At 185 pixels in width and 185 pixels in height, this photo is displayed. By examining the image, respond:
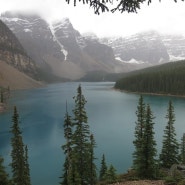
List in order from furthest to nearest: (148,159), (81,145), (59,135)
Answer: (59,135)
(148,159)
(81,145)

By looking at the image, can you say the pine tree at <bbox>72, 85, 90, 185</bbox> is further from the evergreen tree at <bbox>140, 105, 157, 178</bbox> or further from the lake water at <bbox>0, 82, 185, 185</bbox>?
the lake water at <bbox>0, 82, 185, 185</bbox>

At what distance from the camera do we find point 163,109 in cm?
12688

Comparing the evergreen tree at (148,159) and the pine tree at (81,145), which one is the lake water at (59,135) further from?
the evergreen tree at (148,159)

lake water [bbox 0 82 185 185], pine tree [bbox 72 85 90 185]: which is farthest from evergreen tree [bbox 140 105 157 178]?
lake water [bbox 0 82 185 185]

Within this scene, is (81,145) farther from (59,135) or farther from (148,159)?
(59,135)

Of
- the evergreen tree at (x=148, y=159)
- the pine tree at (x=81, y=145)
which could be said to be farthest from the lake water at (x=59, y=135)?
the evergreen tree at (x=148, y=159)

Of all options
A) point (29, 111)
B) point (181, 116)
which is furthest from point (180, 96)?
point (29, 111)

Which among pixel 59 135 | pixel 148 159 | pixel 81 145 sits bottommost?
pixel 59 135

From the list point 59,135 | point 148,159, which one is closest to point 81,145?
point 148,159

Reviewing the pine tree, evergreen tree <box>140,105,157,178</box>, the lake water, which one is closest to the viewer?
the pine tree

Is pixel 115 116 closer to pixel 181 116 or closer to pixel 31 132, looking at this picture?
pixel 181 116

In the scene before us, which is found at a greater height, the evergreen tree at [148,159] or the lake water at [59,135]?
the evergreen tree at [148,159]

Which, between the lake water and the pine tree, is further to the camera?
the lake water

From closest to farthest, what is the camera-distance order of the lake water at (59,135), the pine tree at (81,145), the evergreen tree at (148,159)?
the pine tree at (81,145), the evergreen tree at (148,159), the lake water at (59,135)
